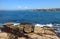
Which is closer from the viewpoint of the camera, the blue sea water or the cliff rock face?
the cliff rock face

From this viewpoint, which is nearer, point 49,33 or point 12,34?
point 12,34

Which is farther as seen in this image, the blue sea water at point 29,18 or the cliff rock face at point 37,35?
the blue sea water at point 29,18

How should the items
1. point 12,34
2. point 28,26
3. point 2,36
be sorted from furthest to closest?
point 28,26
point 12,34
point 2,36

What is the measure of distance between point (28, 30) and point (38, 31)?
0.43 metres

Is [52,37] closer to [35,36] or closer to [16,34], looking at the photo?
[35,36]

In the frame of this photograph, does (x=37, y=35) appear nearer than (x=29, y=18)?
Yes

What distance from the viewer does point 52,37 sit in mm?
6523

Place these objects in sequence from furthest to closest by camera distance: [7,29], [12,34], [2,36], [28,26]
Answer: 1. [28,26]
2. [7,29]
3. [12,34]
4. [2,36]

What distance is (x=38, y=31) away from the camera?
23.1 feet

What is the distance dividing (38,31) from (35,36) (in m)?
0.81

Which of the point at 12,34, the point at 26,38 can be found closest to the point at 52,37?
the point at 26,38

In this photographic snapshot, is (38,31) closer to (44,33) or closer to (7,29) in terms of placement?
(44,33)

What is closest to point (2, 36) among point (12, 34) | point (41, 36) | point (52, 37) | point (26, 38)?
point (12, 34)

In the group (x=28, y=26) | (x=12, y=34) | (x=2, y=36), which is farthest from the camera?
(x=28, y=26)
